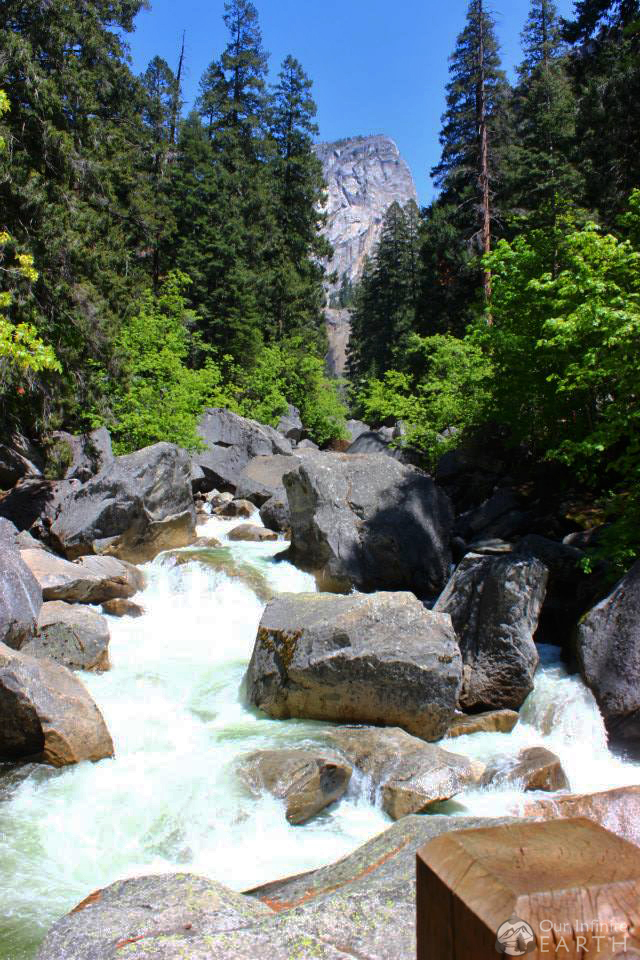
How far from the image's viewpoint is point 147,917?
2.83 m

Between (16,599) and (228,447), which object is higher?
(228,447)

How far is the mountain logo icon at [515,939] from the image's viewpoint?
91cm

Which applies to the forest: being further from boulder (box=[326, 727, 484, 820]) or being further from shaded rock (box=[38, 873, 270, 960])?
shaded rock (box=[38, 873, 270, 960])

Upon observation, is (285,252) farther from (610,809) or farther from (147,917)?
(147,917)

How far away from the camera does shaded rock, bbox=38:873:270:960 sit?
8.45ft

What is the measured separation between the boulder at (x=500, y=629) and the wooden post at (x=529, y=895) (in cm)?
725

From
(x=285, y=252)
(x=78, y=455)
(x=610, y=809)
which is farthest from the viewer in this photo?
(x=285, y=252)

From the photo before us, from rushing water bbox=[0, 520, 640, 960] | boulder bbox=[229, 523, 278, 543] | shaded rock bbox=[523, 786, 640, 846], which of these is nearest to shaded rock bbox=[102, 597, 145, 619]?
rushing water bbox=[0, 520, 640, 960]

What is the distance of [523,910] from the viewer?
0.94 m

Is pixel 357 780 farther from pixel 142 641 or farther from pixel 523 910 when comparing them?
pixel 523 910

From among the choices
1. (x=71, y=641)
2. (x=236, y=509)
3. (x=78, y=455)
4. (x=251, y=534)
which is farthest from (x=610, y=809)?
(x=78, y=455)

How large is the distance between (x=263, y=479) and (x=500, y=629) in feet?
37.5

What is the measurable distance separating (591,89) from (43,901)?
21.5m

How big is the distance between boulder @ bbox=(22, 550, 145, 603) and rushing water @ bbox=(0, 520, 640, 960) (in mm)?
1266
